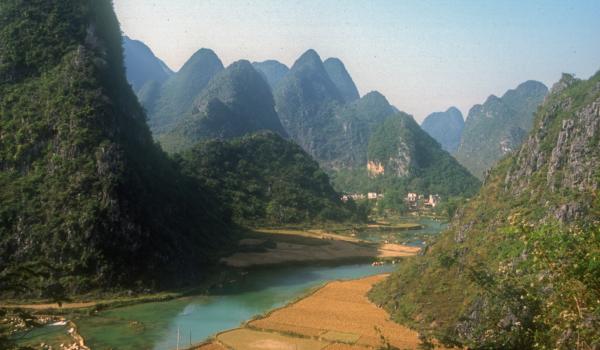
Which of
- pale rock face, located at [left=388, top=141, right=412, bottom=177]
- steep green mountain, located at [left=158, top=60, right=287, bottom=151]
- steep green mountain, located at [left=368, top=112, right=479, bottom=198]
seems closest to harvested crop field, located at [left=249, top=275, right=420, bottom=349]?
steep green mountain, located at [left=158, top=60, right=287, bottom=151]

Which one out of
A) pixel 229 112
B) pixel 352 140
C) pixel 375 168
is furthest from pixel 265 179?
pixel 352 140

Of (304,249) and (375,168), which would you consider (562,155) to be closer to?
(304,249)

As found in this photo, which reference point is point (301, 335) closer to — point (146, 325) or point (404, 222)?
point (146, 325)

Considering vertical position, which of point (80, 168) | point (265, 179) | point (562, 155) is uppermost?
point (80, 168)

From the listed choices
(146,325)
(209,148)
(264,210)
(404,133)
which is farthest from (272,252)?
(404,133)

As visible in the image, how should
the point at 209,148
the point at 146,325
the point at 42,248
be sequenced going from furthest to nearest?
the point at 209,148, the point at 42,248, the point at 146,325

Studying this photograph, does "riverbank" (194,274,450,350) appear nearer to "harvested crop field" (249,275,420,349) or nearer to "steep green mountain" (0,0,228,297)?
"harvested crop field" (249,275,420,349)
